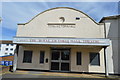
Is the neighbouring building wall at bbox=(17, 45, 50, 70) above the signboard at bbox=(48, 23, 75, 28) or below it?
below

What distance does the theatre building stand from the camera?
9.92 metres

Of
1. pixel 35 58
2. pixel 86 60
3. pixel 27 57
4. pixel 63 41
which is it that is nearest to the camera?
pixel 63 41

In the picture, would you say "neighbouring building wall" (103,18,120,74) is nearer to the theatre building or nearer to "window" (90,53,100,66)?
the theatre building

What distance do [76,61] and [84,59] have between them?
2.68 feet

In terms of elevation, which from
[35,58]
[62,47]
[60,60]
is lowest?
[60,60]

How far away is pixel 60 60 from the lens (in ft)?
33.7

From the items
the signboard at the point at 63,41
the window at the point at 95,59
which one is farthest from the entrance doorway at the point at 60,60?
the window at the point at 95,59

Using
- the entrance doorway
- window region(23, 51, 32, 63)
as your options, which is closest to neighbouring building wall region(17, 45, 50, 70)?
window region(23, 51, 32, 63)

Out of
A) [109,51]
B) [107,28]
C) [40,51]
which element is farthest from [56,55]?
[107,28]

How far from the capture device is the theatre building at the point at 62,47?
992cm

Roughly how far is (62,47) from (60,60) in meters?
1.35

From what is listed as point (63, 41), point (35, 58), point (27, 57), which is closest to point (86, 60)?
point (63, 41)

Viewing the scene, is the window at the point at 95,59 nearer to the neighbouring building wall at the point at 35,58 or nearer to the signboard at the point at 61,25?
the signboard at the point at 61,25

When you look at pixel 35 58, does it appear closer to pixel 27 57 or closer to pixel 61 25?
pixel 27 57
